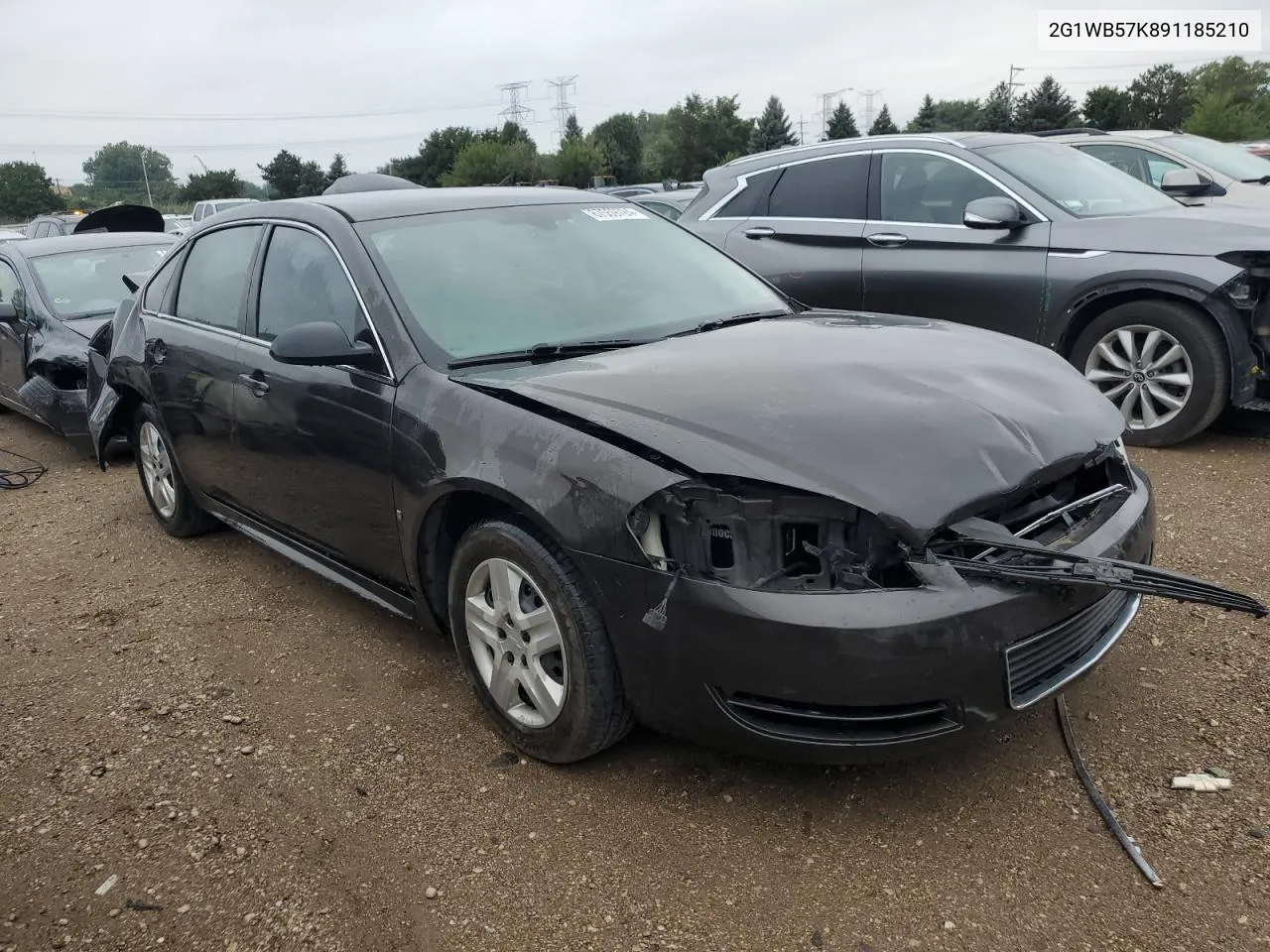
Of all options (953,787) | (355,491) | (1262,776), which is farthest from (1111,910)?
(355,491)

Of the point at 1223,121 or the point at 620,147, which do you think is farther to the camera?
the point at 620,147

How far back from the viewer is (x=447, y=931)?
2352 millimetres

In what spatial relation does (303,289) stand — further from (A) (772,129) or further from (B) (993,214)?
(A) (772,129)

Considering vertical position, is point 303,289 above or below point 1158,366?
above

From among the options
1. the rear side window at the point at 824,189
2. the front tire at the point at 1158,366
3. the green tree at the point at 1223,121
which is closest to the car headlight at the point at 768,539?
the front tire at the point at 1158,366

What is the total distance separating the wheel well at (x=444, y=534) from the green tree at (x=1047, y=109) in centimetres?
5420

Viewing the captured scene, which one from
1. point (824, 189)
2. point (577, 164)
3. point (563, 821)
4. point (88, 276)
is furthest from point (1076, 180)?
point (577, 164)

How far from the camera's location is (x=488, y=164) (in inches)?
2447

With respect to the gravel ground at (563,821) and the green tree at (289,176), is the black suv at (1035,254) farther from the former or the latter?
the green tree at (289,176)

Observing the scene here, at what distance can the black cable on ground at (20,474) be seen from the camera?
21.9ft

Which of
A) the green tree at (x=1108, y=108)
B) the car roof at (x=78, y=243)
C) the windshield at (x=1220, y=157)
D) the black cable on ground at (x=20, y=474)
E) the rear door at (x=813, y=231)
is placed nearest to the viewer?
the rear door at (x=813, y=231)

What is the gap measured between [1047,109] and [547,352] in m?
56.4

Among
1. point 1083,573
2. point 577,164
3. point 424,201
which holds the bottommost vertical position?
point 1083,573

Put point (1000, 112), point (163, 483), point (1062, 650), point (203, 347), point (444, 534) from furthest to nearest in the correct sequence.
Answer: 1. point (1000, 112)
2. point (163, 483)
3. point (203, 347)
4. point (444, 534)
5. point (1062, 650)
